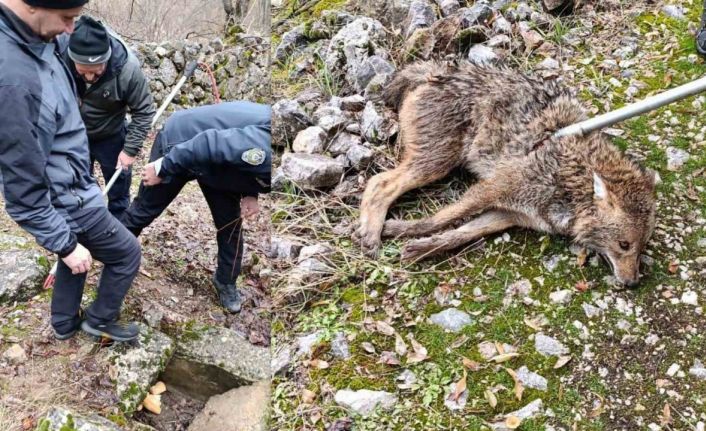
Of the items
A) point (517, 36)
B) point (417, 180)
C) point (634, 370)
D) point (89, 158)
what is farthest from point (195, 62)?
point (517, 36)

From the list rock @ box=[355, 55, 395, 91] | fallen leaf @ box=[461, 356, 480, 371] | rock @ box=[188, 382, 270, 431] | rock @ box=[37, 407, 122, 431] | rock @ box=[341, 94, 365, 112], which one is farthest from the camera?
rock @ box=[355, 55, 395, 91]

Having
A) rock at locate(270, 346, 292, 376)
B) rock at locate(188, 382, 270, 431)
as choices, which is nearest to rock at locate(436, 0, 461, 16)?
rock at locate(270, 346, 292, 376)

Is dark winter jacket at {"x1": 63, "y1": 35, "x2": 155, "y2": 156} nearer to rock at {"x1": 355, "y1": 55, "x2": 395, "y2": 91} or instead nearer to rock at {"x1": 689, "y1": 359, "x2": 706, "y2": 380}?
rock at {"x1": 355, "y1": 55, "x2": 395, "y2": 91}

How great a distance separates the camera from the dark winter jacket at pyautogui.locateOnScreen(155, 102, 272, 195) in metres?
2.07

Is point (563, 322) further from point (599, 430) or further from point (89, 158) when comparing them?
point (89, 158)

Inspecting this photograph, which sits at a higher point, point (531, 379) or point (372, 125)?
point (372, 125)

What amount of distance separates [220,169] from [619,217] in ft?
7.33

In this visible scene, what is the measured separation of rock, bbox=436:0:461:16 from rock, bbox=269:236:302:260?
1932mm

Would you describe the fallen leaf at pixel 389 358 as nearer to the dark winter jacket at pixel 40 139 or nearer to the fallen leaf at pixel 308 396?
the fallen leaf at pixel 308 396

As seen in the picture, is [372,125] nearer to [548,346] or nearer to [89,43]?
[548,346]

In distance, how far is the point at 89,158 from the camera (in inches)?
80.5

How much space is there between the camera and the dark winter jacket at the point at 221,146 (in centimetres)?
207

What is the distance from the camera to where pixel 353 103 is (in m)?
3.63

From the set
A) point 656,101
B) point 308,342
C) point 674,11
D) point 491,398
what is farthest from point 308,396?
point 674,11
